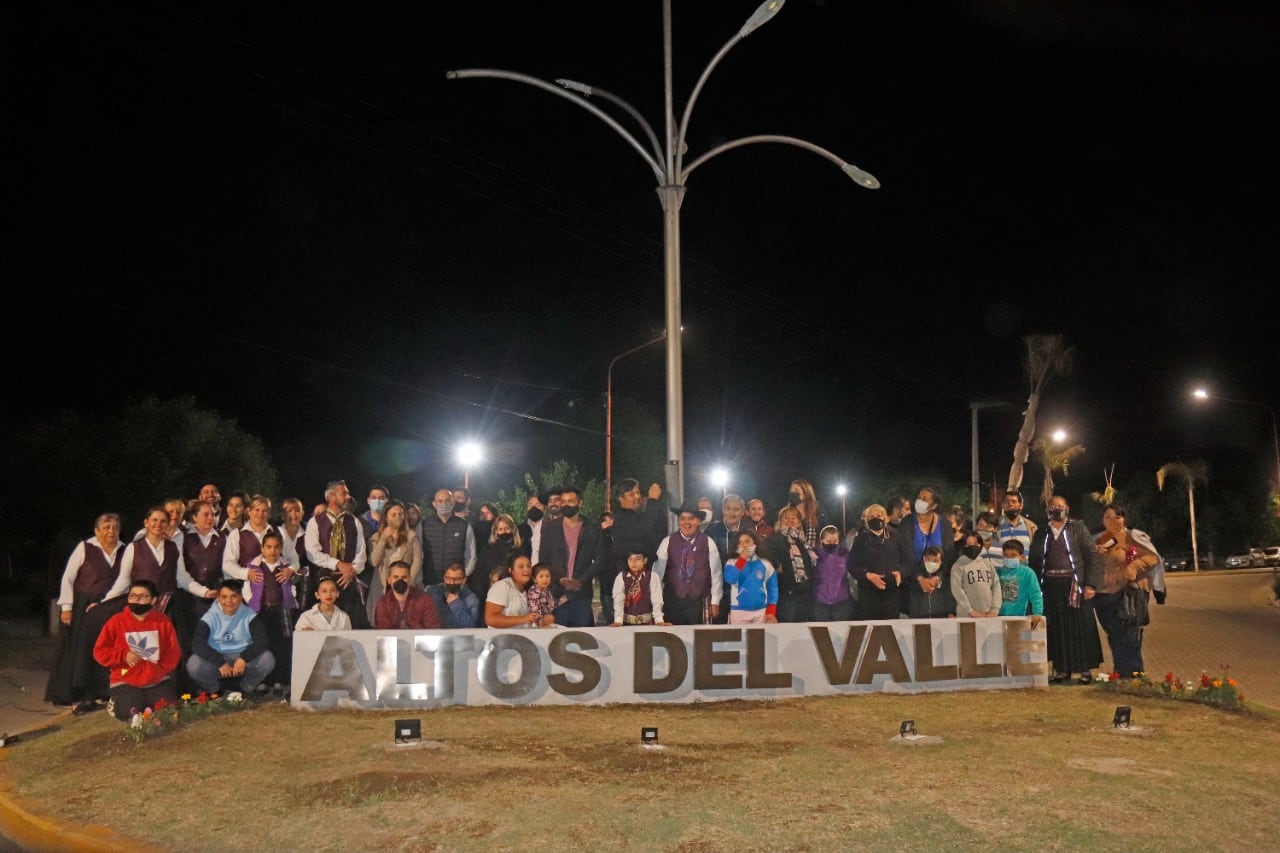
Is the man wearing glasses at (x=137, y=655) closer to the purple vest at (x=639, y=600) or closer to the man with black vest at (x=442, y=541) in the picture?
the man with black vest at (x=442, y=541)

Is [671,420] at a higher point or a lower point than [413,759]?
higher

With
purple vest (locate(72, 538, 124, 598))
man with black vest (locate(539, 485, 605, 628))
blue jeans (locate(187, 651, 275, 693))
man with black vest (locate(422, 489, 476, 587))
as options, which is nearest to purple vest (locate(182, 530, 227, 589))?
purple vest (locate(72, 538, 124, 598))

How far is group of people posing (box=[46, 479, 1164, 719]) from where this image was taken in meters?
10.6

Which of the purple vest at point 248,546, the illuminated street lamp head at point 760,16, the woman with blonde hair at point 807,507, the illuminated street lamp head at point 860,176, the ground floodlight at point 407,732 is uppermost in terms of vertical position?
the illuminated street lamp head at point 760,16

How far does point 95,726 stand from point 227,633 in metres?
1.36

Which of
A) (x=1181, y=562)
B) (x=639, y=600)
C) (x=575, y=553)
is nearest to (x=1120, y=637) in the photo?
(x=639, y=600)

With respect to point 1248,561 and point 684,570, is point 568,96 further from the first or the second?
point 1248,561

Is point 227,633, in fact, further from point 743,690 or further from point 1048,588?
point 1048,588

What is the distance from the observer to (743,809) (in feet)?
21.9

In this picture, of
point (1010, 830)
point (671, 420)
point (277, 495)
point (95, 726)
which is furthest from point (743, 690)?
point (277, 495)

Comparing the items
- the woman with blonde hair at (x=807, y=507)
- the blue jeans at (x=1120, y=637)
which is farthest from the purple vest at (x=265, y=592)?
the blue jeans at (x=1120, y=637)

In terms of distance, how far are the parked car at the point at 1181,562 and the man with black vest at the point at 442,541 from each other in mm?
59336

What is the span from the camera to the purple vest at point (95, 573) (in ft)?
35.6

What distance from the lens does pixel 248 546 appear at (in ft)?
37.2
